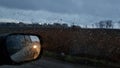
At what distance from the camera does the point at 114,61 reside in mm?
17031

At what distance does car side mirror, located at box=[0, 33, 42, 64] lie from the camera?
2.43 metres

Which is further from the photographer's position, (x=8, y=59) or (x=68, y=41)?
(x=68, y=41)

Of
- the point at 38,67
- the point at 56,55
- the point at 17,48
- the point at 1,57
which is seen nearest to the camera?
the point at 1,57

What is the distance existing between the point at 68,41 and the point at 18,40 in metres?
19.0

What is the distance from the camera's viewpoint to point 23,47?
9.08 ft

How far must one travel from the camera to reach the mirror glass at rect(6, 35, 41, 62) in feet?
8.15

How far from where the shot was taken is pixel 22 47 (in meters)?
2.73

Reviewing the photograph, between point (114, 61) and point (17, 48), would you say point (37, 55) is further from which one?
point (114, 61)

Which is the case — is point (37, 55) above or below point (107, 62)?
above

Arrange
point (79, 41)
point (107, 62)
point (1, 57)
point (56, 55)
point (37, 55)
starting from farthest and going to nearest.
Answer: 1. point (79, 41)
2. point (56, 55)
3. point (107, 62)
4. point (37, 55)
5. point (1, 57)

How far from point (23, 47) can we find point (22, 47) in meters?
0.04

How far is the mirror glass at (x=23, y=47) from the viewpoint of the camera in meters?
2.48

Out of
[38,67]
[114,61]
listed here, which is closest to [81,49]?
[114,61]

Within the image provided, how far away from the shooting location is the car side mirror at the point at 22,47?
2425 mm
